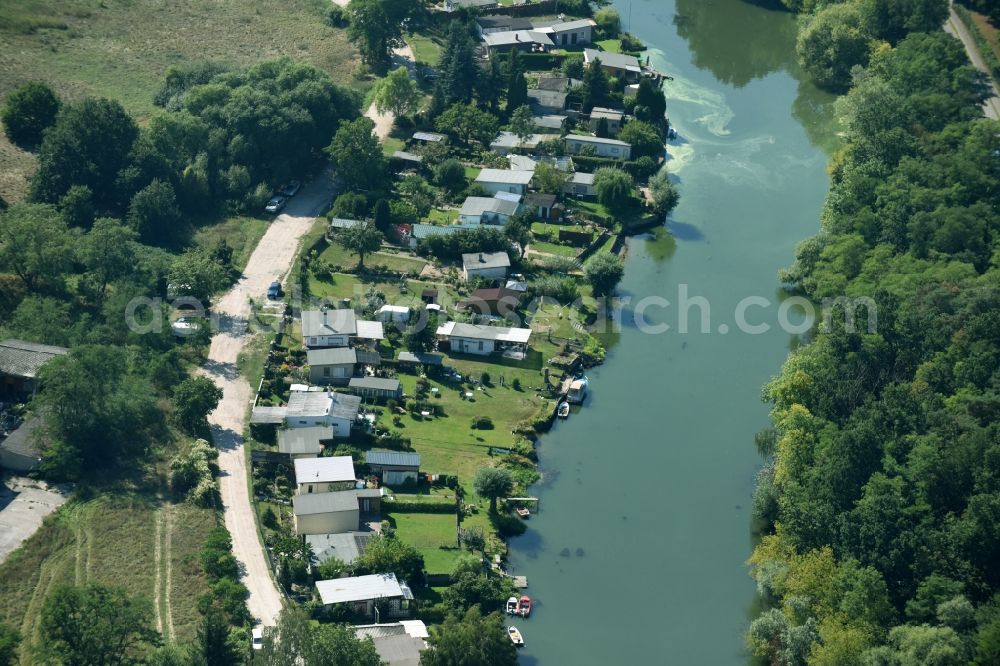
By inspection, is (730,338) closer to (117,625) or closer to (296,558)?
(296,558)

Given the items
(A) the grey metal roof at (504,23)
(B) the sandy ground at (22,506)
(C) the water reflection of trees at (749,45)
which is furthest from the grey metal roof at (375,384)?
(A) the grey metal roof at (504,23)

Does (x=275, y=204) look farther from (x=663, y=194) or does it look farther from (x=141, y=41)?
(x=141, y=41)

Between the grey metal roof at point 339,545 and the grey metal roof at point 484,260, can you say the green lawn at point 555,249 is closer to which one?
the grey metal roof at point 484,260

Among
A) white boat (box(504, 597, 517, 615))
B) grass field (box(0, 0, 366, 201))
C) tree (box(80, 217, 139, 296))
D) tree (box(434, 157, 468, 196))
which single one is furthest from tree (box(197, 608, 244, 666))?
grass field (box(0, 0, 366, 201))

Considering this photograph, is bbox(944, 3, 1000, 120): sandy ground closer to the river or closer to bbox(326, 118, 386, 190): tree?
the river

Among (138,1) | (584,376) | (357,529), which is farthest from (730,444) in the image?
(138,1)

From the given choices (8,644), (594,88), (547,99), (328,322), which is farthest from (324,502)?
(594,88)
